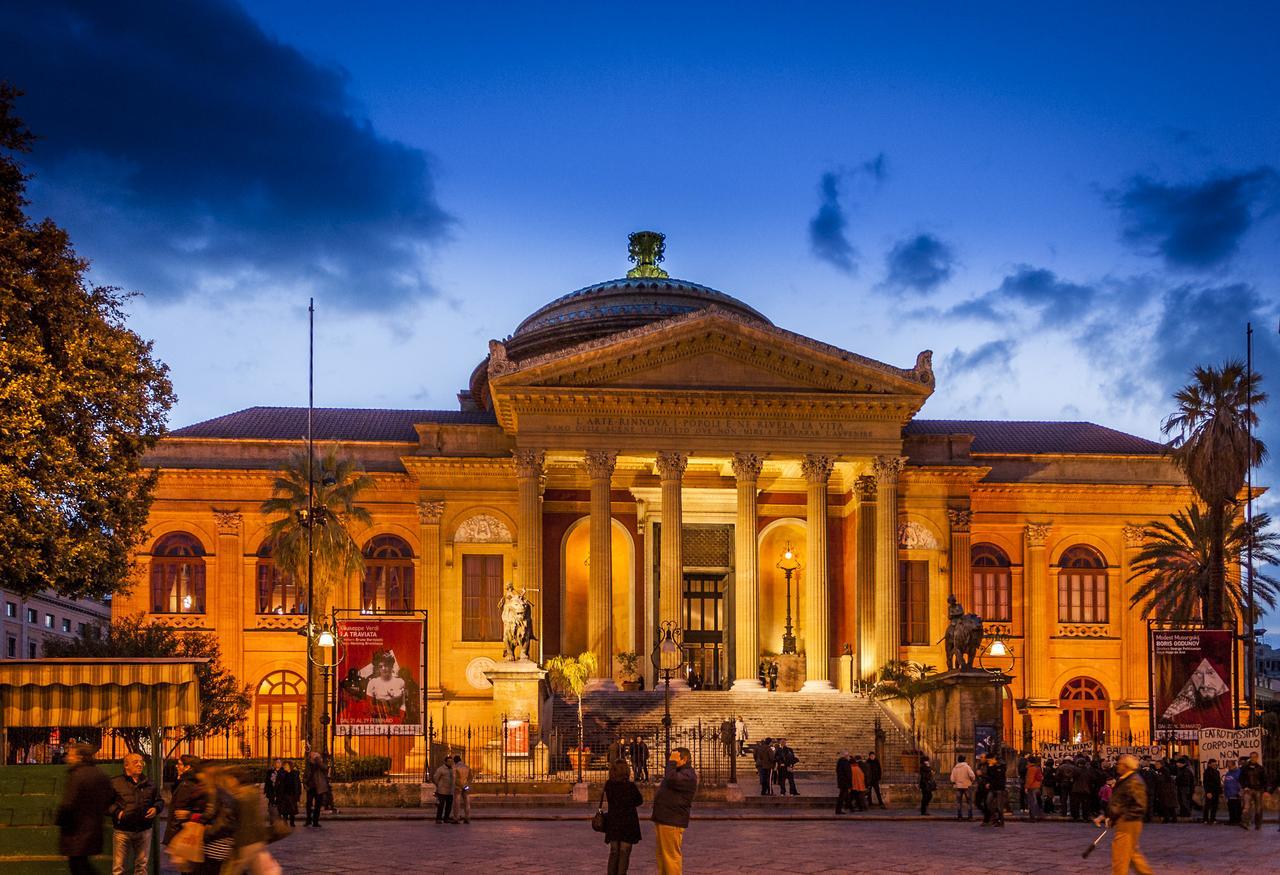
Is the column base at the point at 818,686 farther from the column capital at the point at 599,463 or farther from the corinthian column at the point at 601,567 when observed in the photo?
the column capital at the point at 599,463

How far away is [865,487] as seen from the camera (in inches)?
1965

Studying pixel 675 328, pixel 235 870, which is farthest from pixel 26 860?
pixel 675 328

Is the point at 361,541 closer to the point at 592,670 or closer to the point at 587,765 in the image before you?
Result: the point at 592,670

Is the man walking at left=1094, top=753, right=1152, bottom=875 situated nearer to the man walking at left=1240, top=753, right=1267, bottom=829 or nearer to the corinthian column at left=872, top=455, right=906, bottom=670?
the man walking at left=1240, top=753, right=1267, bottom=829

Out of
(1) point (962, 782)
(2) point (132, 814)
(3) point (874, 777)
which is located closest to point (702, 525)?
(3) point (874, 777)

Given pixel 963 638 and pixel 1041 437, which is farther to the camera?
pixel 1041 437

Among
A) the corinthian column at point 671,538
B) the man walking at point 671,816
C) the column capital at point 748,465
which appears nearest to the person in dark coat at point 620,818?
the man walking at point 671,816

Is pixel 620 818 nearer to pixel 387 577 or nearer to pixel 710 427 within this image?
pixel 710 427

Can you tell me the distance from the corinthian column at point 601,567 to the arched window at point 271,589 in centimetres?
1190

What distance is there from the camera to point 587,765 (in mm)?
38500

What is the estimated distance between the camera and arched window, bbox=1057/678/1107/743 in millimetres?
54031

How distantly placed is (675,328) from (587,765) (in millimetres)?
14885

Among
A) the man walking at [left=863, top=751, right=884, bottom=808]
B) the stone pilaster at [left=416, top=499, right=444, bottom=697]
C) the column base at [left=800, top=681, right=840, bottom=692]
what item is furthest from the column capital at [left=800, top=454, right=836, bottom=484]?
the man walking at [left=863, top=751, right=884, bottom=808]

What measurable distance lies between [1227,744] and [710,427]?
20.2 meters
